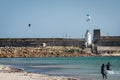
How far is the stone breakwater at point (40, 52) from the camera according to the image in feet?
426

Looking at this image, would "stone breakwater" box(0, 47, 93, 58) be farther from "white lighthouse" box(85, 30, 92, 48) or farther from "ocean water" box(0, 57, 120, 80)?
"ocean water" box(0, 57, 120, 80)

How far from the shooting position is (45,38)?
162m

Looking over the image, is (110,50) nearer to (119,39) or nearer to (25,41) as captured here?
(119,39)

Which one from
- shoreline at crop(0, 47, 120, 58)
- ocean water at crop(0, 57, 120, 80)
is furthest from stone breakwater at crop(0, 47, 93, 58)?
ocean water at crop(0, 57, 120, 80)

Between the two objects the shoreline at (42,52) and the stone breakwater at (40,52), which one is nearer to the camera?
the shoreline at (42,52)

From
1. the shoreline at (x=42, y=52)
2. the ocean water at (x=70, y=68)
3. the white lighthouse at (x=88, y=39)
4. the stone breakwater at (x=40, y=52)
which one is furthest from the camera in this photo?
the white lighthouse at (x=88, y=39)

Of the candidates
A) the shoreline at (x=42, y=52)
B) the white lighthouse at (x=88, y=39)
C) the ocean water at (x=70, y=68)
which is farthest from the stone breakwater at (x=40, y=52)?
the ocean water at (x=70, y=68)

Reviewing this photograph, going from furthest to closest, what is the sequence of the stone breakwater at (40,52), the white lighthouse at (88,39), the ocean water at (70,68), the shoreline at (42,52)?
1. the white lighthouse at (88,39)
2. the stone breakwater at (40,52)
3. the shoreline at (42,52)
4. the ocean water at (70,68)

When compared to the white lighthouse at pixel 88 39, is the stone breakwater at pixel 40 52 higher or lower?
lower

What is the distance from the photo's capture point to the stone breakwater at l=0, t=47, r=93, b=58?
129812 millimetres

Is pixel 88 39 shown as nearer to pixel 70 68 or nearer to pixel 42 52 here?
pixel 42 52

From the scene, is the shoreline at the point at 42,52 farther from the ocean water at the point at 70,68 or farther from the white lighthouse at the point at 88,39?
the ocean water at the point at 70,68

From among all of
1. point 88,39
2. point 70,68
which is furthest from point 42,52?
point 70,68

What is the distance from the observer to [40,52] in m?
139
